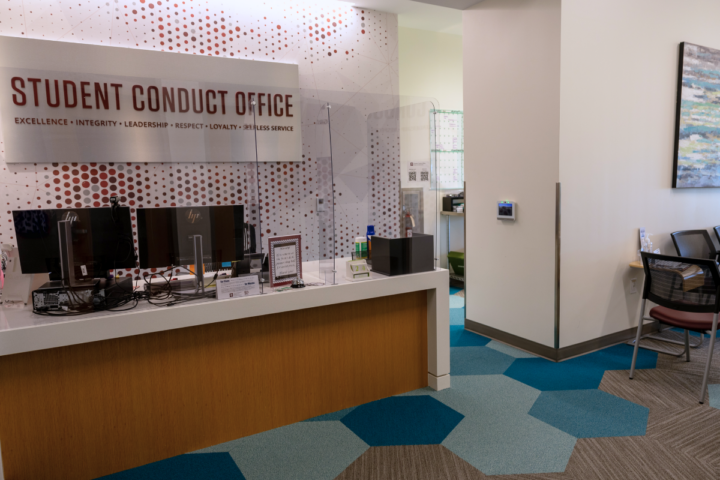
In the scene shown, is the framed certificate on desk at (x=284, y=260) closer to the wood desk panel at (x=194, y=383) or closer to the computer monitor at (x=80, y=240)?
the wood desk panel at (x=194, y=383)

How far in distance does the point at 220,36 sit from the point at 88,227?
106 inches

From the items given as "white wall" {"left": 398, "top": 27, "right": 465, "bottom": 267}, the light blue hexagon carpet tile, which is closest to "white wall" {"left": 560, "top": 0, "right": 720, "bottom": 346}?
the light blue hexagon carpet tile

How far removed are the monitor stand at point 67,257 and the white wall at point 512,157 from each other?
311 cm

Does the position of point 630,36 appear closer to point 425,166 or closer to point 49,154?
point 425,166

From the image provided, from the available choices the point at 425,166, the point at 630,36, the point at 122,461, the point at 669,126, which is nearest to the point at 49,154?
the point at 122,461

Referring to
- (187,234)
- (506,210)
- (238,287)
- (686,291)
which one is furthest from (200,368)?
(686,291)

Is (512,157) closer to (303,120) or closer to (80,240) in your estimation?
(303,120)

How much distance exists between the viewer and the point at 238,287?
2.59 metres

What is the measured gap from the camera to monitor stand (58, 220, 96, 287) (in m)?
2.33

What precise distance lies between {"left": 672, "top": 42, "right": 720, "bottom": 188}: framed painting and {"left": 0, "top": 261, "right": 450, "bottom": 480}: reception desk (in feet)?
9.35

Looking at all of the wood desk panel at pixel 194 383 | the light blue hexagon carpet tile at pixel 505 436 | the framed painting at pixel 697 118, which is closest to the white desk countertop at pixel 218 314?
the wood desk panel at pixel 194 383

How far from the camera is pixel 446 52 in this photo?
6.50m

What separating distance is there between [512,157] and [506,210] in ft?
1.45

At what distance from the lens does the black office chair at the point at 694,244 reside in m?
4.30
